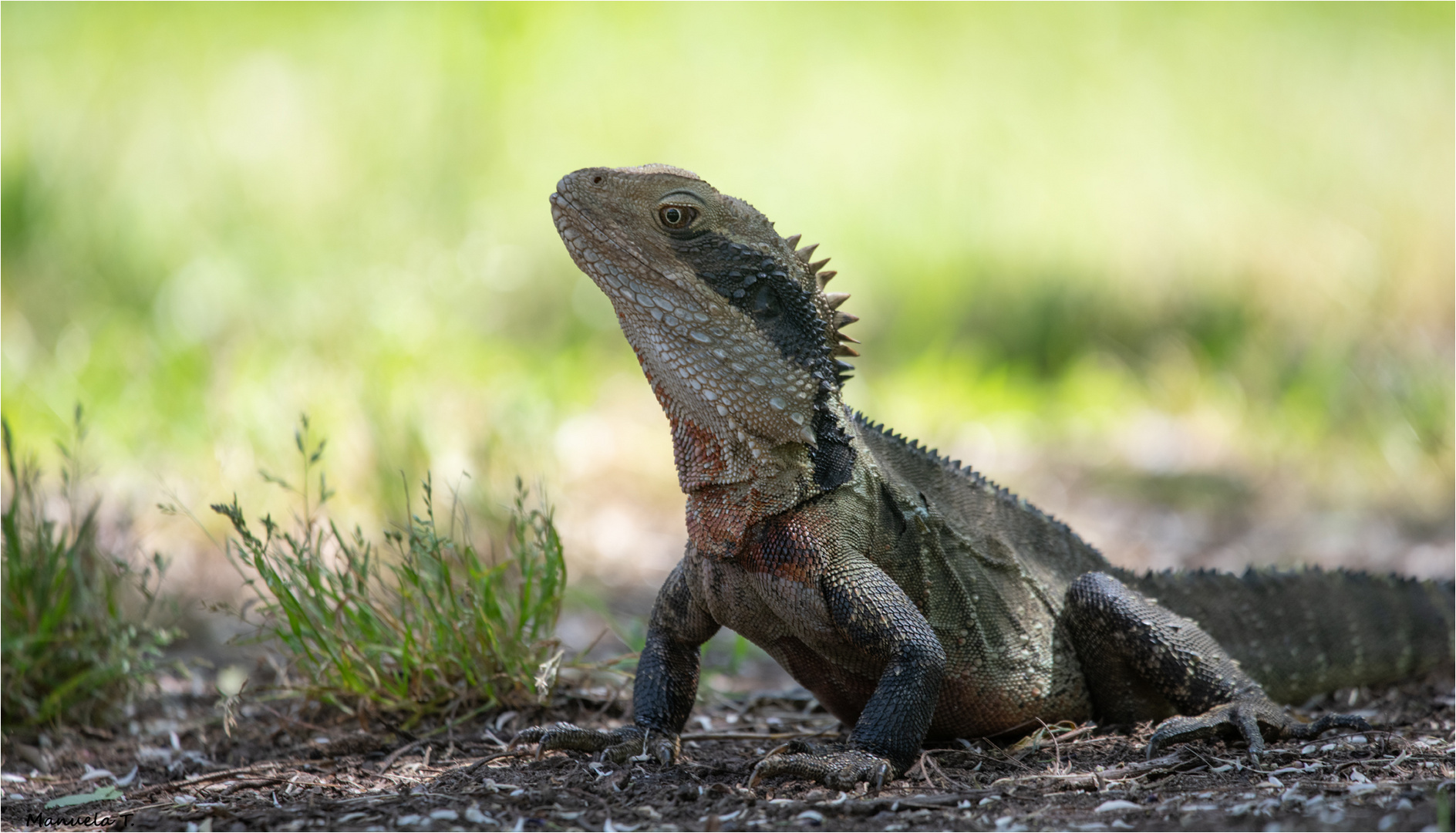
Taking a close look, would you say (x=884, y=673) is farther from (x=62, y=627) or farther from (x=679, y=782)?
(x=62, y=627)

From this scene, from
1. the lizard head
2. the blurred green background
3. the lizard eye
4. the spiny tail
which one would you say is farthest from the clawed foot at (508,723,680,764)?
the blurred green background

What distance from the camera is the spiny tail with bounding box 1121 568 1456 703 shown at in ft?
15.4

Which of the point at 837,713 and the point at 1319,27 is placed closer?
A: the point at 837,713

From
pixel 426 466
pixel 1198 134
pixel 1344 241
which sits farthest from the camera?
pixel 1198 134

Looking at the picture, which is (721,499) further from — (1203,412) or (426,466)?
(1203,412)

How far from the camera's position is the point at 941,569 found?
4.06m

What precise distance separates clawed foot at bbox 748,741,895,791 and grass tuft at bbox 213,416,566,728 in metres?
1.12

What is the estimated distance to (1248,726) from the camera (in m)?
3.98

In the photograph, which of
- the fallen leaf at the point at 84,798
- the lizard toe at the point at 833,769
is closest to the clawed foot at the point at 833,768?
the lizard toe at the point at 833,769

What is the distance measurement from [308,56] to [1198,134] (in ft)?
36.9

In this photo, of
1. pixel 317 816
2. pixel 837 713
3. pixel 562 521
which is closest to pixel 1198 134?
pixel 562 521

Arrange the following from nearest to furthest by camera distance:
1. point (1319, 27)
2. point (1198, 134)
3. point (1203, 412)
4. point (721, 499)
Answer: point (721, 499) < point (1203, 412) < point (1198, 134) < point (1319, 27)

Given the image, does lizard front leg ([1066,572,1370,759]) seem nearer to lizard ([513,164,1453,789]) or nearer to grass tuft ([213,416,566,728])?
lizard ([513,164,1453,789])

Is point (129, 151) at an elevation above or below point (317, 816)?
above
